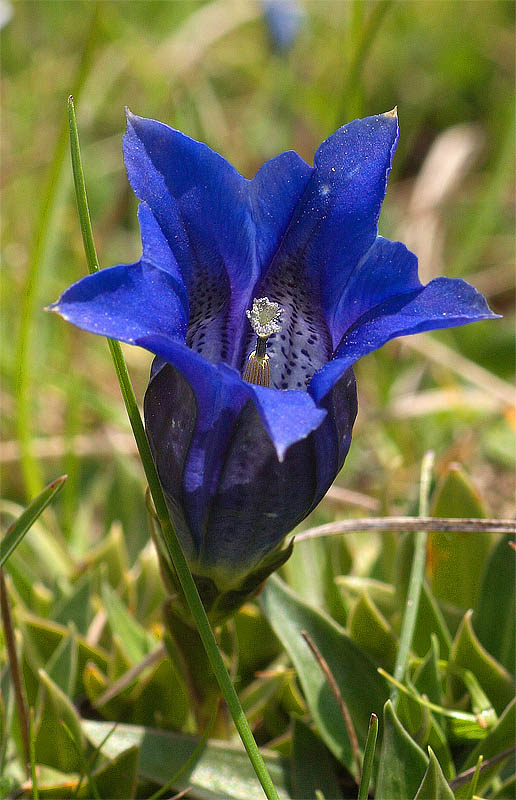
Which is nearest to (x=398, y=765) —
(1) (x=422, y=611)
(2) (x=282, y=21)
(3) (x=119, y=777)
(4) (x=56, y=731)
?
(1) (x=422, y=611)

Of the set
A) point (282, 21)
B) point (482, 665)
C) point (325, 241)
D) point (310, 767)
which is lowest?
point (310, 767)

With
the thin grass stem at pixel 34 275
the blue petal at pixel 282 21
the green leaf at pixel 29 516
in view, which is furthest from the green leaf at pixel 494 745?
the blue petal at pixel 282 21

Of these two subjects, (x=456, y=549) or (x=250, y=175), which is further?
(x=250, y=175)

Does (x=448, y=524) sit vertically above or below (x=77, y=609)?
above

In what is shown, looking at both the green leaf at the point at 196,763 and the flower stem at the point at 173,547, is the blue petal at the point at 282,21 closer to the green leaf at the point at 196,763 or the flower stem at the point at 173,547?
the flower stem at the point at 173,547

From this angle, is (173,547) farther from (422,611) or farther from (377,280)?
(422,611)

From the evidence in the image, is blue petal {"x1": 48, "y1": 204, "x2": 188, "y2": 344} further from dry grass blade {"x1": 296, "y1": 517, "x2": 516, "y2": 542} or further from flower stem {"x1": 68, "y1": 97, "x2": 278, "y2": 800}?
dry grass blade {"x1": 296, "y1": 517, "x2": 516, "y2": 542}

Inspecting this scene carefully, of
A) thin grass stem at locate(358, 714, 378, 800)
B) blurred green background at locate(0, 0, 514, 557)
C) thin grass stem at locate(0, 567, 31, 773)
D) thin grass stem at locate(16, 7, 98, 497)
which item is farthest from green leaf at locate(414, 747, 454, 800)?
thin grass stem at locate(16, 7, 98, 497)
